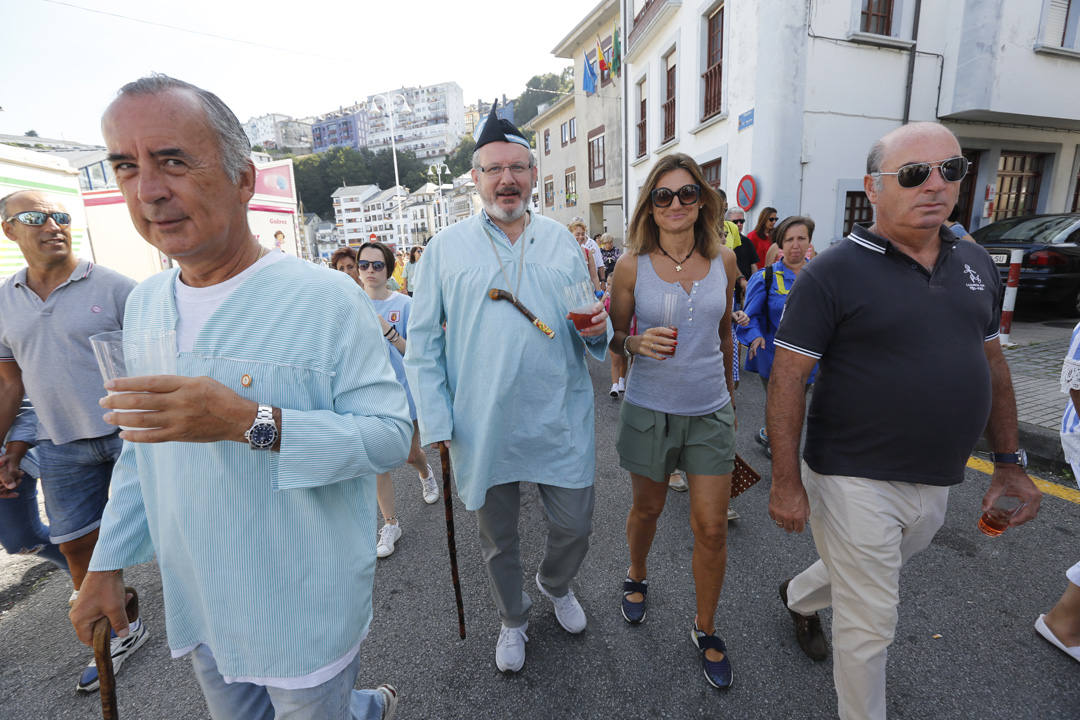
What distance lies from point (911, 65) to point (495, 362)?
11.8 meters

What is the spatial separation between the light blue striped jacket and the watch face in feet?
0.08

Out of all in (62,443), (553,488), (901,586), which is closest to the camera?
(553,488)

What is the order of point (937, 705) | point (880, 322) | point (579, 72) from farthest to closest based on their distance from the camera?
point (579, 72)
point (937, 705)
point (880, 322)

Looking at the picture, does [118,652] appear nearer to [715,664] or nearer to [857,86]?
[715,664]

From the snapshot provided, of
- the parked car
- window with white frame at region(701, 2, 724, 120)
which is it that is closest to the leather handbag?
the parked car

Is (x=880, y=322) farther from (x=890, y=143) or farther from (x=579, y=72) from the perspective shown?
(x=579, y=72)

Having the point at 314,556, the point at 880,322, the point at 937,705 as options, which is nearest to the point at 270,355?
the point at 314,556

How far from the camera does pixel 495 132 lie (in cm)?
225

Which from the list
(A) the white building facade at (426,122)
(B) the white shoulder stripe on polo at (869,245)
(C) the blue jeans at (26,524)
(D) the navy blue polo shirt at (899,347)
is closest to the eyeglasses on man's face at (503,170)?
(D) the navy blue polo shirt at (899,347)

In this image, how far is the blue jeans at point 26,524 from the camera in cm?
264

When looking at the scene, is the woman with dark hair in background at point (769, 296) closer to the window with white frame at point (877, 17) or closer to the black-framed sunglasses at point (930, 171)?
the black-framed sunglasses at point (930, 171)

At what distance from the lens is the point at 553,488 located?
226 centimetres

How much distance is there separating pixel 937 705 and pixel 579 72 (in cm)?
2569

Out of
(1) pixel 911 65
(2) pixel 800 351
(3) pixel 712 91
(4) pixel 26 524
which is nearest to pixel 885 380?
(2) pixel 800 351
